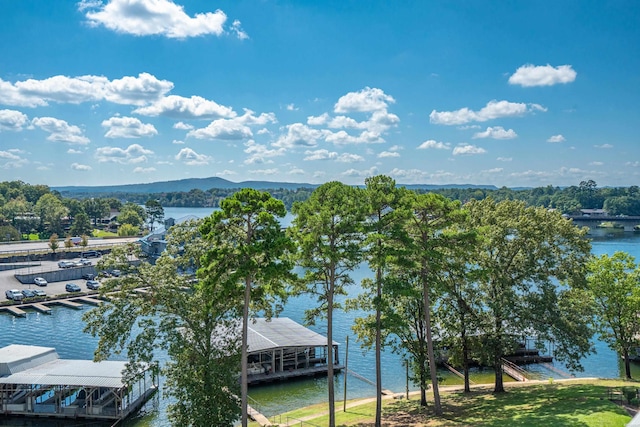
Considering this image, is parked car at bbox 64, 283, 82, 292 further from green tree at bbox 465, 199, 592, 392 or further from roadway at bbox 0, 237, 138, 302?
green tree at bbox 465, 199, 592, 392

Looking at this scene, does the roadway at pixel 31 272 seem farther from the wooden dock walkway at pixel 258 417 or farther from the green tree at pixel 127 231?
the wooden dock walkway at pixel 258 417

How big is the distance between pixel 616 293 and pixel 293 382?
76.0ft

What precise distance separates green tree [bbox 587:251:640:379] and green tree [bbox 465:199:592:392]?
652 cm

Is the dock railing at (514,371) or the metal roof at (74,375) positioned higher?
the metal roof at (74,375)

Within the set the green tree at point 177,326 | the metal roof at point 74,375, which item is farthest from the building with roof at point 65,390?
the green tree at point 177,326

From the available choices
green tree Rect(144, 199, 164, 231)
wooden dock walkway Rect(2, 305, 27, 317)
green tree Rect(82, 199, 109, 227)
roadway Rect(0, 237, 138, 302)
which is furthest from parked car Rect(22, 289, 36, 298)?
green tree Rect(82, 199, 109, 227)

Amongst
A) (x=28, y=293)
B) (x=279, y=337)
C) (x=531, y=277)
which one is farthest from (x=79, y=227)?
(x=531, y=277)

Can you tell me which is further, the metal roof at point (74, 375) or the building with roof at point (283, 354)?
the building with roof at point (283, 354)

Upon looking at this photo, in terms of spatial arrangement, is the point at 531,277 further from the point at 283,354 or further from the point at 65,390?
the point at 65,390

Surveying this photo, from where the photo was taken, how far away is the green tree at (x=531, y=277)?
25.9 meters

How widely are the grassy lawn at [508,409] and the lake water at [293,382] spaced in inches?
167

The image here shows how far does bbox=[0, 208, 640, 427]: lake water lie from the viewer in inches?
1312

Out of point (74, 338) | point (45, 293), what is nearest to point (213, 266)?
point (74, 338)

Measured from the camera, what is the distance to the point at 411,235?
23656 millimetres
